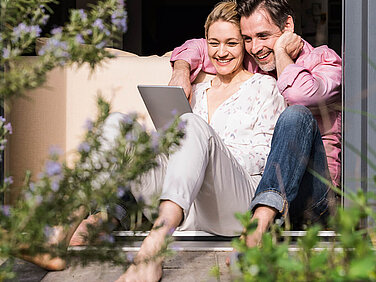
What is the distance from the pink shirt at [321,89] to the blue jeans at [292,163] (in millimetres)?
242

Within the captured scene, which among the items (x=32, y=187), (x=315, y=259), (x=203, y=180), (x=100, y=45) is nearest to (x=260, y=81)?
(x=203, y=180)

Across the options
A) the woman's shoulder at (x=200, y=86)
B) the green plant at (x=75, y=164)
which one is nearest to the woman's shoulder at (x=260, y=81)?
the woman's shoulder at (x=200, y=86)

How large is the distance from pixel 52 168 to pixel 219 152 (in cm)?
121

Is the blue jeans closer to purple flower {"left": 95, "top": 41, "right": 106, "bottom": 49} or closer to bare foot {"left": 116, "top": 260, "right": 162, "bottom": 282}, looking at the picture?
bare foot {"left": 116, "top": 260, "right": 162, "bottom": 282}

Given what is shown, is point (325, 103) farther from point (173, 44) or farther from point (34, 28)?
point (173, 44)

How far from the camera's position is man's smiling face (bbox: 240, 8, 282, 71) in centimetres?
273

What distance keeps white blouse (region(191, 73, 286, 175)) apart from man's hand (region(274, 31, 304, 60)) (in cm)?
15

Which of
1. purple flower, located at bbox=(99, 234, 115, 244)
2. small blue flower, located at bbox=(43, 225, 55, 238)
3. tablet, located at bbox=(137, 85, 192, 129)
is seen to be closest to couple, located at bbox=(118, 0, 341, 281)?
tablet, located at bbox=(137, 85, 192, 129)

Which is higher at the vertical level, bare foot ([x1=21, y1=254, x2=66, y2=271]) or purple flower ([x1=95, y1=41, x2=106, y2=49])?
purple flower ([x1=95, y1=41, x2=106, y2=49])

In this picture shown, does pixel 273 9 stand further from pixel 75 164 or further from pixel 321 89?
pixel 75 164

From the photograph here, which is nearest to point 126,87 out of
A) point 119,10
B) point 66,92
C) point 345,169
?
point 66,92

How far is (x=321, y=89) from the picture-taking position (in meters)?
2.47

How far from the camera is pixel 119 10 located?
119 centimetres

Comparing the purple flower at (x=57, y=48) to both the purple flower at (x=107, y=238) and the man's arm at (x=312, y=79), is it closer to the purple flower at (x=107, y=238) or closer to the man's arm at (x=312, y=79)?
the purple flower at (x=107, y=238)
